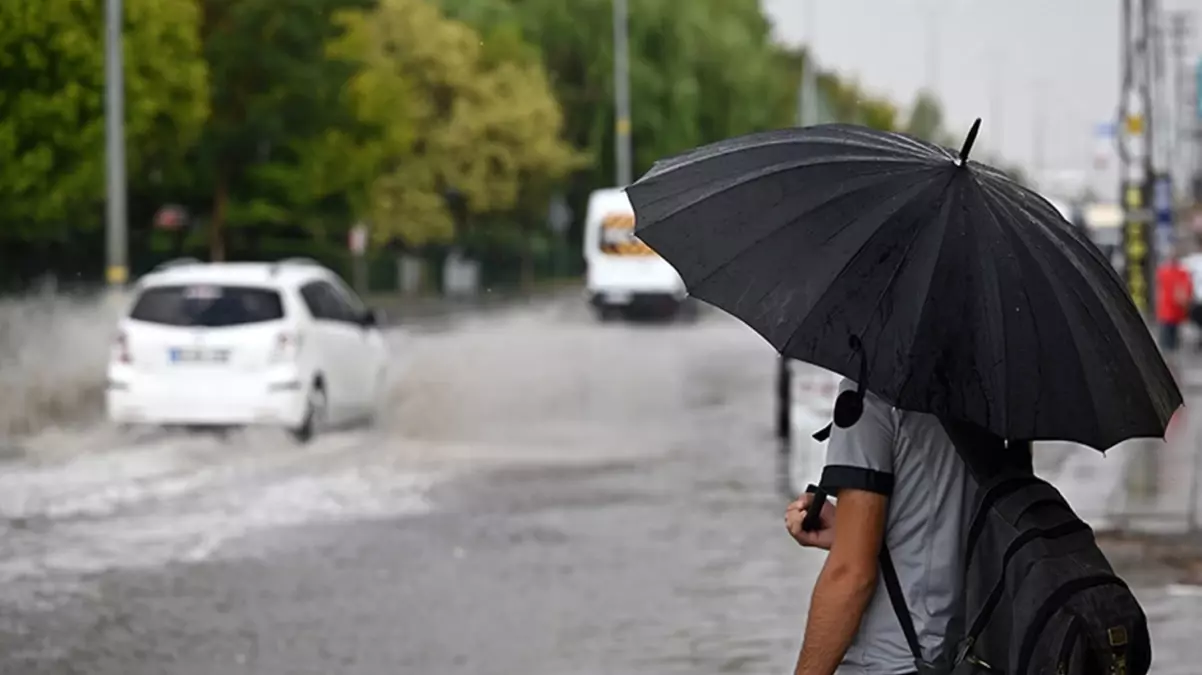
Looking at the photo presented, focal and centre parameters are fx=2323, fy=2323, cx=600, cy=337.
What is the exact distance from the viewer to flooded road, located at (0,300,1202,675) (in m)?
9.55

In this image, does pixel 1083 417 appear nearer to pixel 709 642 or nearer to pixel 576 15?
pixel 709 642

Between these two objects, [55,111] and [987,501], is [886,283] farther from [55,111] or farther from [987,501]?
[55,111]

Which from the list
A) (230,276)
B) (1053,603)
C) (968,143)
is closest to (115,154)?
(230,276)

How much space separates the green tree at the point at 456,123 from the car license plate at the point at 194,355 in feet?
141

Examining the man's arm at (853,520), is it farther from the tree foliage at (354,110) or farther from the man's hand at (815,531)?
the tree foliage at (354,110)

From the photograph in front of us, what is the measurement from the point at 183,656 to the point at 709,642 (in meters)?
2.17

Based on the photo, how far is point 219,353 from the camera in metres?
18.6

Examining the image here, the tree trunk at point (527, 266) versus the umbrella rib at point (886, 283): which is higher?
the umbrella rib at point (886, 283)

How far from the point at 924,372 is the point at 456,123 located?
65764 mm

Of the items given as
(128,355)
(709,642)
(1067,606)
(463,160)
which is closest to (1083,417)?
(1067,606)

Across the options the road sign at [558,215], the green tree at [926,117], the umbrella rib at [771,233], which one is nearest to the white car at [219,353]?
the umbrella rib at [771,233]

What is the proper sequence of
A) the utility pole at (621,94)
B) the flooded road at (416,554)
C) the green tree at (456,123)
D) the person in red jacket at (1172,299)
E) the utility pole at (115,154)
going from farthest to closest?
the utility pole at (621,94) → the green tree at (456,123) → the person in red jacket at (1172,299) → the utility pole at (115,154) → the flooded road at (416,554)

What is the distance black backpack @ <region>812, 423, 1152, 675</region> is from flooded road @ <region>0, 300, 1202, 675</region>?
16.6ft

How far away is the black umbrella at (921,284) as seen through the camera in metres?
4.07
